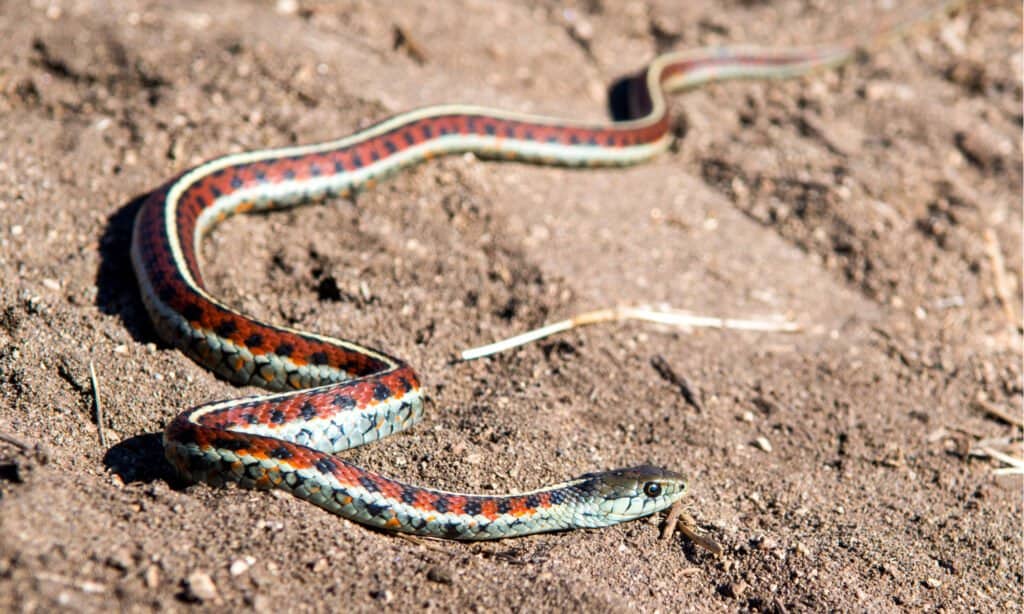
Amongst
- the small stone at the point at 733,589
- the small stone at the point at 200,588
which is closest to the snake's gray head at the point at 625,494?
the small stone at the point at 733,589

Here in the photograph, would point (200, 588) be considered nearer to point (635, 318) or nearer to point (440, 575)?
point (440, 575)

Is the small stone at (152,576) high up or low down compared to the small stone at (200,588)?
up

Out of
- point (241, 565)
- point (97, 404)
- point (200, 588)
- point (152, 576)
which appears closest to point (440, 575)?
point (241, 565)

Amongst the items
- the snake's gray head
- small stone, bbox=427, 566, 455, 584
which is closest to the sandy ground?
small stone, bbox=427, 566, 455, 584

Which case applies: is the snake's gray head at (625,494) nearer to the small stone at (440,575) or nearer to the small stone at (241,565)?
the small stone at (440,575)

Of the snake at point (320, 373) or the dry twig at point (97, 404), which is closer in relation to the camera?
the snake at point (320, 373)

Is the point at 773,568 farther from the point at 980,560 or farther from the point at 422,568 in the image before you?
the point at 422,568

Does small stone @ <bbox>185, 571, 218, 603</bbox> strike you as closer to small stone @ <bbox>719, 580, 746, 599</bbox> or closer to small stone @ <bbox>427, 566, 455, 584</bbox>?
small stone @ <bbox>427, 566, 455, 584</bbox>

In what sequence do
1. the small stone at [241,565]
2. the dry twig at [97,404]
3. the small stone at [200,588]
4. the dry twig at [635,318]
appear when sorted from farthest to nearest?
the dry twig at [635,318]
the dry twig at [97,404]
the small stone at [241,565]
the small stone at [200,588]
